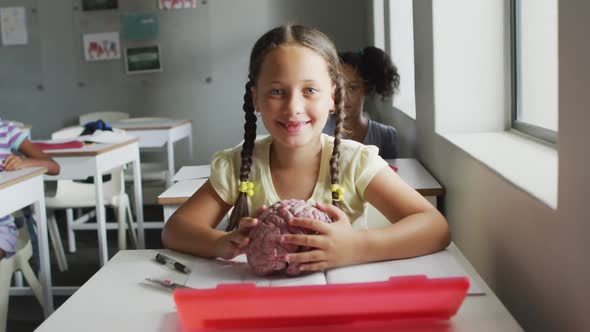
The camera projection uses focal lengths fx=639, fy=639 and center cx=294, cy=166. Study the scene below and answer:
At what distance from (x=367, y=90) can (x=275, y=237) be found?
6.42 ft

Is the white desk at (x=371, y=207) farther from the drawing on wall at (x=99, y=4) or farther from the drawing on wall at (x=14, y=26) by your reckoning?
the drawing on wall at (x=14, y=26)

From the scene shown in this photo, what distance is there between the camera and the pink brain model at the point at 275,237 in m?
1.04

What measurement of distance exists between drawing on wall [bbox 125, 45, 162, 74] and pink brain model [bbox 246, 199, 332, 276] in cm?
450

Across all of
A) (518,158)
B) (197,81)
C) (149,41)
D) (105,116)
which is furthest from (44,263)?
(149,41)

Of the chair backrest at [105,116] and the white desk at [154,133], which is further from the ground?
the chair backrest at [105,116]

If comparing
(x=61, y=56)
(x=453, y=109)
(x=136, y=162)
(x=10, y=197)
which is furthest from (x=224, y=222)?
(x=61, y=56)

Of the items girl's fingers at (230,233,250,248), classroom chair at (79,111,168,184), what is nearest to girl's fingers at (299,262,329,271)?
girl's fingers at (230,233,250,248)

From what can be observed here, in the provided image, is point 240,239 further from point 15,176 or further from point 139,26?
point 139,26

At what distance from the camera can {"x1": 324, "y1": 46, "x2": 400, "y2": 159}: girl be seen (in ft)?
8.85

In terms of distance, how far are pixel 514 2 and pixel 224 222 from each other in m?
1.03

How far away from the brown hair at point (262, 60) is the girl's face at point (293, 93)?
28 mm

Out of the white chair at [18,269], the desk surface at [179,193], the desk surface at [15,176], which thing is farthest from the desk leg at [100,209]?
the desk surface at [179,193]

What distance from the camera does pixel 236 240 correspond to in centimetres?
110

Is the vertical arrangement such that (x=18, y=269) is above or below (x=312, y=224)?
below
